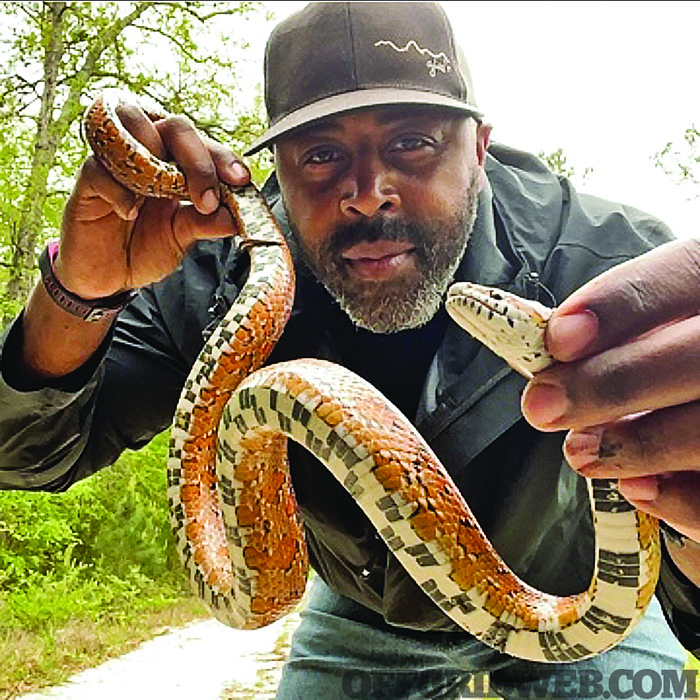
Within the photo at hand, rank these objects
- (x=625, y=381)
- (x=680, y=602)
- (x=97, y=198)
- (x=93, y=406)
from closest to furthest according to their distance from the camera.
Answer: (x=625, y=381) < (x=680, y=602) < (x=97, y=198) < (x=93, y=406)

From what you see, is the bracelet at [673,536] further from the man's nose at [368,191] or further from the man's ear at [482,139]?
the man's ear at [482,139]

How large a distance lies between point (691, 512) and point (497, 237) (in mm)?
540

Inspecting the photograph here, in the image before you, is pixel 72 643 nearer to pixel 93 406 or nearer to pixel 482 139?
pixel 93 406

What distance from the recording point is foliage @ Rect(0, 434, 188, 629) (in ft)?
3.55

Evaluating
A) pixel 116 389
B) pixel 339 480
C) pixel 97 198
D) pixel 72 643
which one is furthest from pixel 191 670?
pixel 339 480

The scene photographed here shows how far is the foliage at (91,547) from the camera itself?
1081mm

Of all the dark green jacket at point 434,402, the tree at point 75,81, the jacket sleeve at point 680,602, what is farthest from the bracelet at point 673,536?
the tree at point 75,81

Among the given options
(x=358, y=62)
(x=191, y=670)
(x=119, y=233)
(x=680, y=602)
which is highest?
Answer: (x=358, y=62)

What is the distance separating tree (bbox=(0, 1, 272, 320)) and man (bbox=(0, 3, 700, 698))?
0.27 metres

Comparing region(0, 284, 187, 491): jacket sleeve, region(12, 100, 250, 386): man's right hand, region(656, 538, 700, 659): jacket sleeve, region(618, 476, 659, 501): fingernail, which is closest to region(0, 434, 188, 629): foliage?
region(0, 284, 187, 491): jacket sleeve

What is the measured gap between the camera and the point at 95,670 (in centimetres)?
112

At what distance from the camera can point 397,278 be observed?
810 mm

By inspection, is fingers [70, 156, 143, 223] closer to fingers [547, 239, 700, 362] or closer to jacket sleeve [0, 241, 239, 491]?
jacket sleeve [0, 241, 239, 491]

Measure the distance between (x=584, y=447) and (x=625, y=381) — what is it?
4cm
